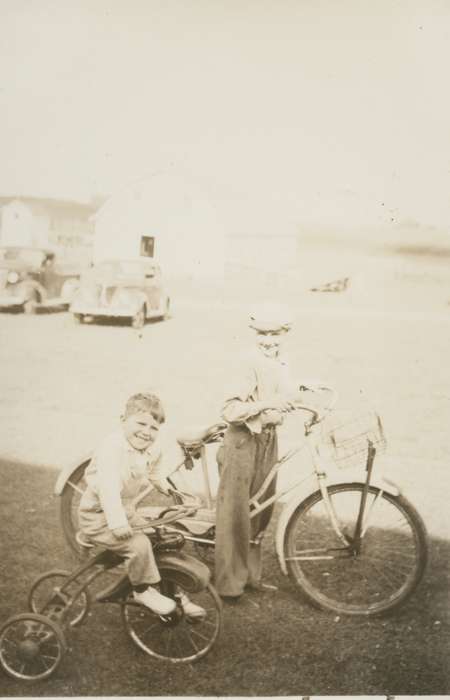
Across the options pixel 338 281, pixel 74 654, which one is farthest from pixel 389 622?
pixel 338 281

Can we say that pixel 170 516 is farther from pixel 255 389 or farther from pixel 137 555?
pixel 255 389

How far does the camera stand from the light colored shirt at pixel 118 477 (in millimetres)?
2059

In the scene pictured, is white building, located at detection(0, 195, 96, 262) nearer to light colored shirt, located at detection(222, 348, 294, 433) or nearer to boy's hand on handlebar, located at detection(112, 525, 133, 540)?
light colored shirt, located at detection(222, 348, 294, 433)

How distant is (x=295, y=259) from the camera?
2.77 m

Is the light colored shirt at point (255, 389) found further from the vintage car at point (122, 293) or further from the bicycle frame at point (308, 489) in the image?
the vintage car at point (122, 293)

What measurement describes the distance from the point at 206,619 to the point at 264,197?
6.18ft

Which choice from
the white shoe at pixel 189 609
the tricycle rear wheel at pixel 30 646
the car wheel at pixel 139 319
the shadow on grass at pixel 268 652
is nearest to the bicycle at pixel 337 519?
the shadow on grass at pixel 268 652

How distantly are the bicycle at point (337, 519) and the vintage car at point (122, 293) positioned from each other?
78 cm

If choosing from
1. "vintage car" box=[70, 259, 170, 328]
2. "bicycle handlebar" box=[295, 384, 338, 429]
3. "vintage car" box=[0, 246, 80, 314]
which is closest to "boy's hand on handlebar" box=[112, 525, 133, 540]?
"bicycle handlebar" box=[295, 384, 338, 429]

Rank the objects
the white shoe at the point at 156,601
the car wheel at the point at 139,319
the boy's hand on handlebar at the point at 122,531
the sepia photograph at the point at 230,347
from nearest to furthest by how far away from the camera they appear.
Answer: the boy's hand on handlebar at the point at 122,531 → the white shoe at the point at 156,601 → the sepia photograph at the point at 230,347 → the car wheel at the point at 139,319

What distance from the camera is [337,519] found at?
242cm

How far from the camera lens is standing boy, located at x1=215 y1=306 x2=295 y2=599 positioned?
221 cm

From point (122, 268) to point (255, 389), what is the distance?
38.8 inches

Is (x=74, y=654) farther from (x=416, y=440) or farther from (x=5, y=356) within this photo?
(x=416, y=440)
